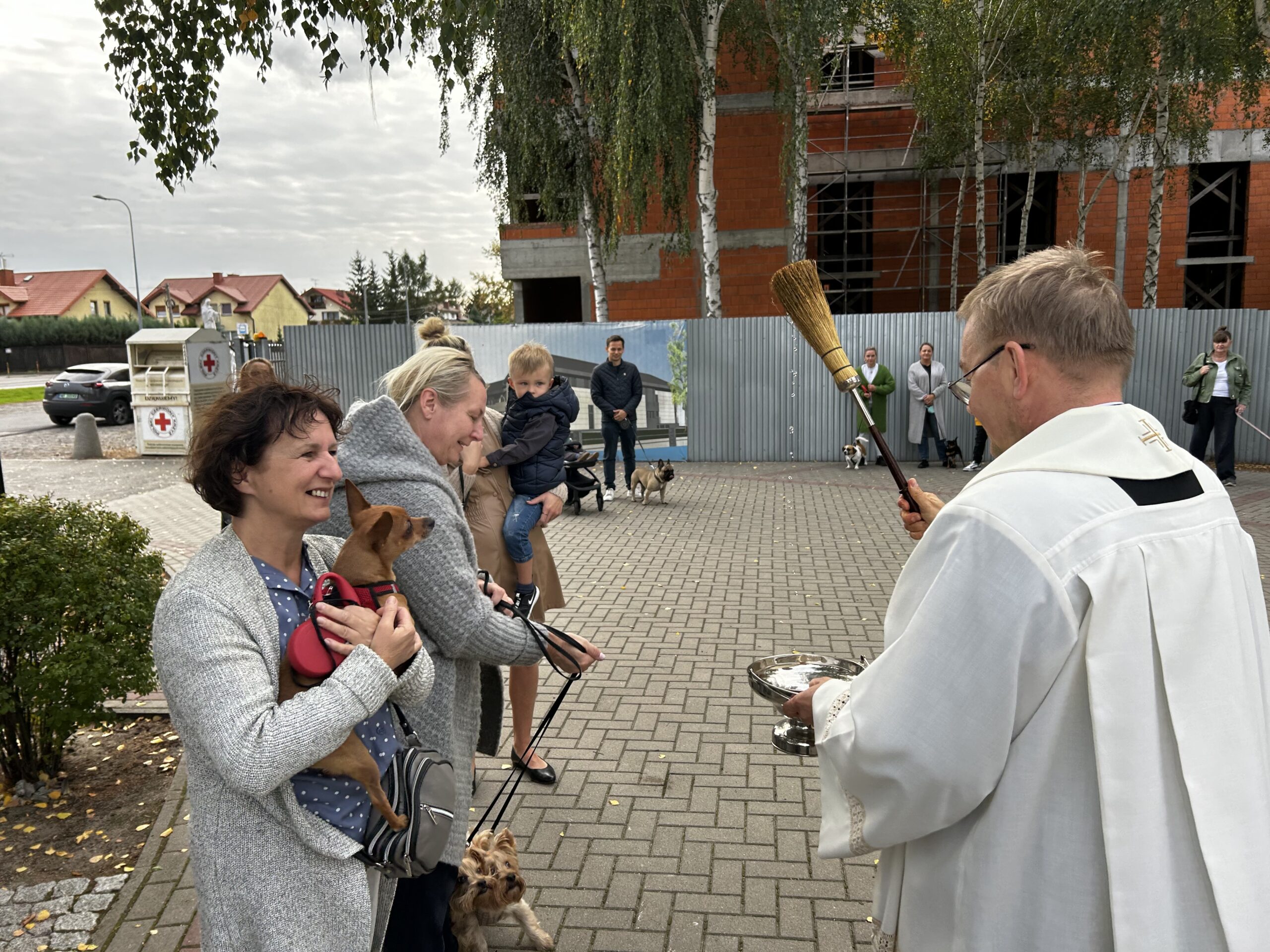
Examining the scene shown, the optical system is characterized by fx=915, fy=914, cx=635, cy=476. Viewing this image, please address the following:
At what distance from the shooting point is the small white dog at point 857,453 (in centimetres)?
1599

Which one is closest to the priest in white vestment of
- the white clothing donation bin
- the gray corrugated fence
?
the gray corrugated fence

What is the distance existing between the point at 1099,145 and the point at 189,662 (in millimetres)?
26185

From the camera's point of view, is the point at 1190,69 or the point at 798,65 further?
the point at 798,65

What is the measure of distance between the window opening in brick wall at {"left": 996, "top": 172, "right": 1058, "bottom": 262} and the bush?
81.2 ft

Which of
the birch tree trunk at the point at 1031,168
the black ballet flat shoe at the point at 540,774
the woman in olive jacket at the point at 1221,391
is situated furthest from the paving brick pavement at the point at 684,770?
the birch tree trunk at the point at 1031,168

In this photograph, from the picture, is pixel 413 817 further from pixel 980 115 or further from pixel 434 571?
pixel 980 115

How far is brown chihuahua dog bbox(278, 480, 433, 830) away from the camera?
1.96 metres

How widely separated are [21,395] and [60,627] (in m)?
45.8

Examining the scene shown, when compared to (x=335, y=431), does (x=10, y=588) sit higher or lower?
lower

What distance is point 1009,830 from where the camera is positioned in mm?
1563

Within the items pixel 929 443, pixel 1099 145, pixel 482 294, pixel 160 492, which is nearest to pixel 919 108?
pixel 1099 145

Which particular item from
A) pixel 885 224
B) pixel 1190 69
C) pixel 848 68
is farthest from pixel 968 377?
pixel 885 224

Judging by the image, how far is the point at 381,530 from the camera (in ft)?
7.14

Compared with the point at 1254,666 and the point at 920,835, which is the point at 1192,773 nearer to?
the point at 1254,666
